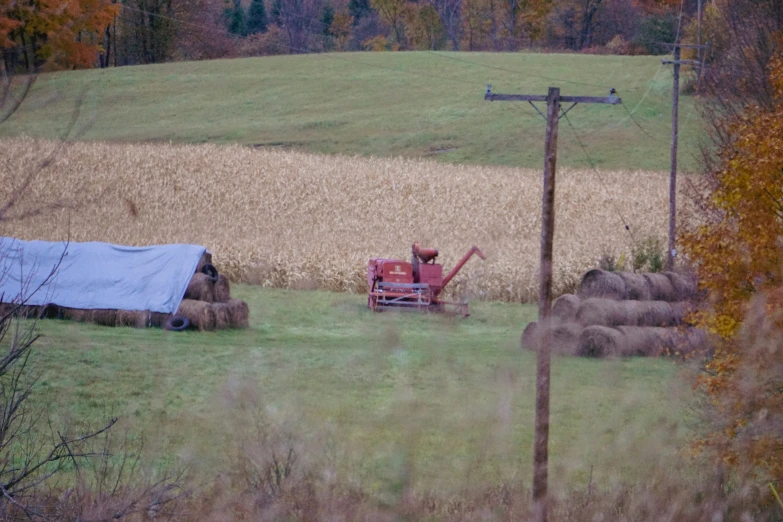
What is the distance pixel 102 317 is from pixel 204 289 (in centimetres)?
179

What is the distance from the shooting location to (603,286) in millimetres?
17203

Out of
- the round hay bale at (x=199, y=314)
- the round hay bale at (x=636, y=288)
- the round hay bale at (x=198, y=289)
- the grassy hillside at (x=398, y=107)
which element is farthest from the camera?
the grassy hillside at (x=398, y=107)

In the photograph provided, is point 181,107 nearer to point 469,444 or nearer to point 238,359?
point 238,359

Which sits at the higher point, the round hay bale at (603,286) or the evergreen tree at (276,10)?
the evergreen tree at (276,10)

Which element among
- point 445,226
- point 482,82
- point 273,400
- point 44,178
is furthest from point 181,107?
point 273,400

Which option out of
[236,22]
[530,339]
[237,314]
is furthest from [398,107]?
[530,339]

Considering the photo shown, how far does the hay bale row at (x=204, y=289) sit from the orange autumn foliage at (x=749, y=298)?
9866mm

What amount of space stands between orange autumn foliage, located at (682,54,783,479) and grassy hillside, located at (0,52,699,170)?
33078mm

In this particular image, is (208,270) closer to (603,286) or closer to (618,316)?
(603,286)

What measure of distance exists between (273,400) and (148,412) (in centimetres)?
148

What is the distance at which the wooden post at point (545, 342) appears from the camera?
8891mm

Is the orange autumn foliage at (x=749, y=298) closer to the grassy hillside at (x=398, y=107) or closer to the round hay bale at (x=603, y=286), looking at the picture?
the round hay bale at (x=603, y=286)

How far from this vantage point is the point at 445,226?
94.6 ft

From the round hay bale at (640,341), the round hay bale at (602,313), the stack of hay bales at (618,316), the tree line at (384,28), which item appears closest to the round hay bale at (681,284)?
the stack of hay bales at (618,316)
